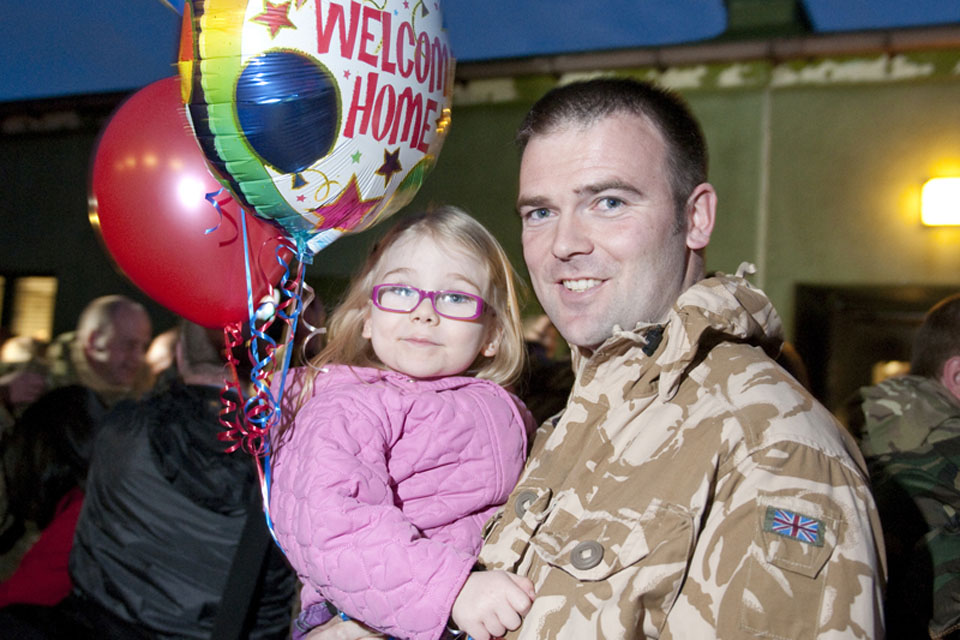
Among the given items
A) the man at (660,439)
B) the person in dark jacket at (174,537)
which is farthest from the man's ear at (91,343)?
the man at (660,439)

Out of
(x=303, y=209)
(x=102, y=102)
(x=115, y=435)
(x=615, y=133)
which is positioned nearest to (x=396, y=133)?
(x=303, y=209)

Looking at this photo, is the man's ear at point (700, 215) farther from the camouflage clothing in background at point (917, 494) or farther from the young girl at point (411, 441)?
the camouflage clothing in background at point (917, 494)

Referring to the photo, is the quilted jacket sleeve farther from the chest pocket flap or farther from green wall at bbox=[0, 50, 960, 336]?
green wall at bbox=[0, 50, 960, 336]

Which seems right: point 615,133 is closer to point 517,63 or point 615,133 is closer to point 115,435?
point 115,435

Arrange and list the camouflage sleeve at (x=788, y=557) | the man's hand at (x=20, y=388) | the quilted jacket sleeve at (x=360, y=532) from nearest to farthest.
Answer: the camouflage sleeve at (x=788, y=557) < the quilted jacket sleeve at (x=360, y=532) < the man's hand at (x=20, y=388)

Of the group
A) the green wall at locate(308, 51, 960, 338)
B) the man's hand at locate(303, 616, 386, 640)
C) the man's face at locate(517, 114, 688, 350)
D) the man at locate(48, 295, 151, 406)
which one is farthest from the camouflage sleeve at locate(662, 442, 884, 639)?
the green wall at locate(308, 51, 960, 338)

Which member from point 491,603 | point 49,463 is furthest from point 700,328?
point 49,463

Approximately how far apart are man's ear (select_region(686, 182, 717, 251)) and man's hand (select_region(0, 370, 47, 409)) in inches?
161

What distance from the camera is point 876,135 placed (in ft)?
22.5

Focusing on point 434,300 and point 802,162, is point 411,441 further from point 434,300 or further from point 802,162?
→ point 802,162

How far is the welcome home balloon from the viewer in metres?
1.72

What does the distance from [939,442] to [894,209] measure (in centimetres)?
504

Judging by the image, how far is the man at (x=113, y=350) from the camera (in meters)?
4.19

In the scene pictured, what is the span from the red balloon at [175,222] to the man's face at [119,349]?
2352mm
